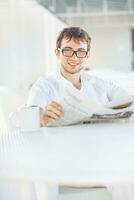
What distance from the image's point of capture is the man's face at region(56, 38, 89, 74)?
58.6 inches

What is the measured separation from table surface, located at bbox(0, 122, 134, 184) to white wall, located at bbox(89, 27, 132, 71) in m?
8.06

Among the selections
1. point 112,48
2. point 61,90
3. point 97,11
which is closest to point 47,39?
point 97,11

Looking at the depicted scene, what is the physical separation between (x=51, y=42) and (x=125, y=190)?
15.2 feet

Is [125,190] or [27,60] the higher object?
[27,60]

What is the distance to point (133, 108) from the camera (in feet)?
4.16

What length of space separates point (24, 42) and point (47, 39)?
1589 millimetres

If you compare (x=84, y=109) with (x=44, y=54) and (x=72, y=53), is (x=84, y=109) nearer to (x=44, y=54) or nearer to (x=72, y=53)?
(x=72, y=53)

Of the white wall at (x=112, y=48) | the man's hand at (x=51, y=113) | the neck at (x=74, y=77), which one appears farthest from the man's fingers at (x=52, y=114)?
the white wall at (x=112, y=48)

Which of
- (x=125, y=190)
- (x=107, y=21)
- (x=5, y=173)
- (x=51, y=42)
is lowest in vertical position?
(x=125, y=190)

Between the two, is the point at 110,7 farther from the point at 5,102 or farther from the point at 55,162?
the point at 55,162

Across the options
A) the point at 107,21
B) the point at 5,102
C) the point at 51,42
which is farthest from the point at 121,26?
the point at 5,102

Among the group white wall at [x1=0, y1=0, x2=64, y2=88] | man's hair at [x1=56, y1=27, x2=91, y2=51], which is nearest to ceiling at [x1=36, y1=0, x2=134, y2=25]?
white wall at [x1=0, y1=0, x2=64, y2=88]

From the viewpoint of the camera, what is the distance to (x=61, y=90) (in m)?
1.51

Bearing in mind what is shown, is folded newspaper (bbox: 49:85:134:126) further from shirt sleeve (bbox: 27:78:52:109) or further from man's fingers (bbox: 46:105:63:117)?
shirt sleeve (bbox: 27:78:52:109)
